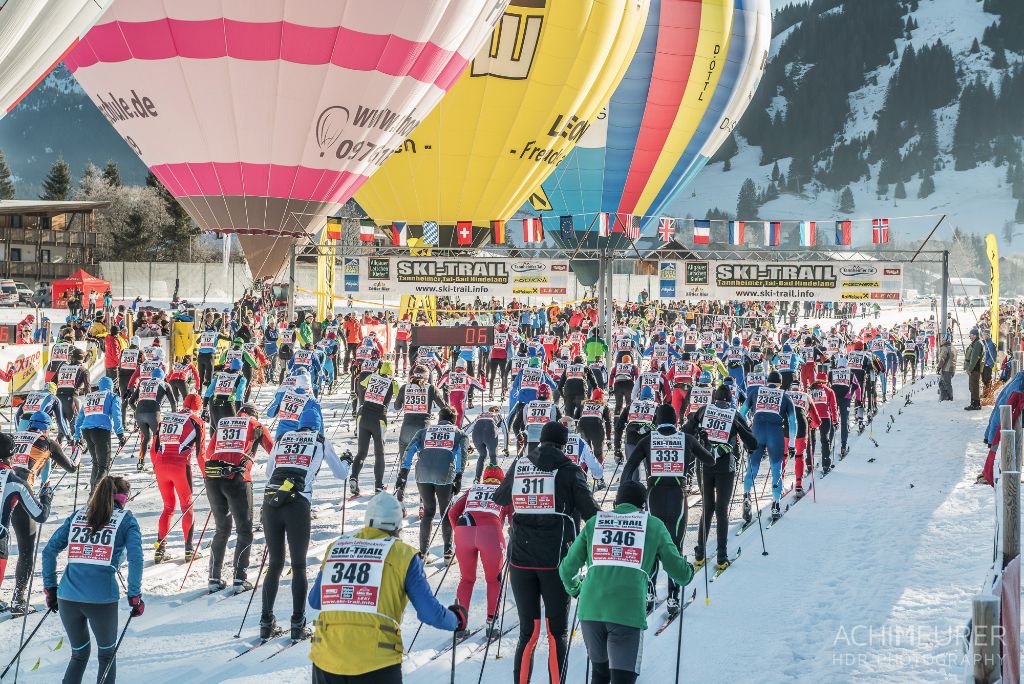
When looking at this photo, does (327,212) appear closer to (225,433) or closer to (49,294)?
(225,433)

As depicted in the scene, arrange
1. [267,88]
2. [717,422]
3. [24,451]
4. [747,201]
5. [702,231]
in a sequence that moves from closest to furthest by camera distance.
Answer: [24,451] → [717,422] → [267,88] → [702,231] → [747,201]

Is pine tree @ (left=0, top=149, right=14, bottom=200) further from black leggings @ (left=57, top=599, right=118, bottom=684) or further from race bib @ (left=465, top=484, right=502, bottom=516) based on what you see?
black leggings @ (left=57, top=599, right=118, bottom=684)

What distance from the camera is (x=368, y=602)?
4781mm

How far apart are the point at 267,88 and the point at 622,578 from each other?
13.4m

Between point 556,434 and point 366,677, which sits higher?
point 556,434

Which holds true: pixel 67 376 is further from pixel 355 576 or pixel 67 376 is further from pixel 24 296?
pixel 24 296

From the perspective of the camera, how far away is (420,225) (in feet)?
87.9

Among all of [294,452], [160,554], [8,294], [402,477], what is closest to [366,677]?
[294,452]

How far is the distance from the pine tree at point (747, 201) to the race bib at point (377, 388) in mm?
173502

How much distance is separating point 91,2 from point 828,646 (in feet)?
24.9

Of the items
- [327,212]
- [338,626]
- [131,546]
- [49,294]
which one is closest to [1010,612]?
[338,626]

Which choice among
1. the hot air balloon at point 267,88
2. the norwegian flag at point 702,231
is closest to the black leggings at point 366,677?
the hot air balloon at point 267,88

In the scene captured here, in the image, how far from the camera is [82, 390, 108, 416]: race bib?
12109 mm

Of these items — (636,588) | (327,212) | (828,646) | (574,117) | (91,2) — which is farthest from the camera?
(574,117)
